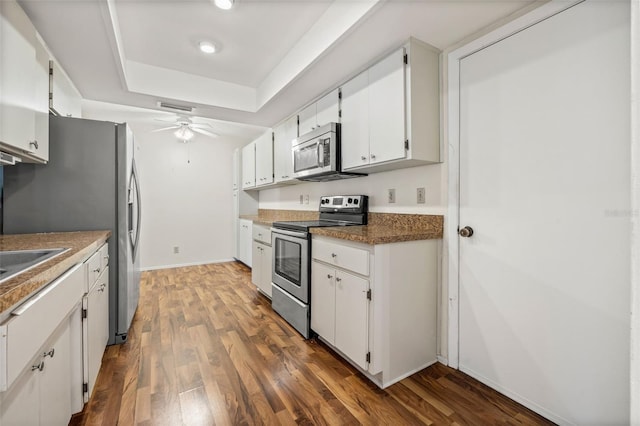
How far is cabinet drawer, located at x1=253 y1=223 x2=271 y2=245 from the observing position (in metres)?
3.13

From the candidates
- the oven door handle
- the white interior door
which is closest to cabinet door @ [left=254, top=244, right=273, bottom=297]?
the oven door handle

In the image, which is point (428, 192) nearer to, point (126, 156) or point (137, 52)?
point (126, 156)

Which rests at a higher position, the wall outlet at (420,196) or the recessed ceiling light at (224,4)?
the recessed ceiling light at (224,4)

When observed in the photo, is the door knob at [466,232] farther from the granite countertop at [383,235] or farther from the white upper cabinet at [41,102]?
the white upper cabinet at [41,102]

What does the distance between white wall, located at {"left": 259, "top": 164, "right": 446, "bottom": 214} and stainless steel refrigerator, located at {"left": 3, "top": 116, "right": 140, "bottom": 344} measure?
1.90 meters

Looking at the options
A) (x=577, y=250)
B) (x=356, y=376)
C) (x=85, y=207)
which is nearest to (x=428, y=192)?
(x=577, y=250)

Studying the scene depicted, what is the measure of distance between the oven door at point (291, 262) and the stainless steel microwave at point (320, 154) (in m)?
0.65

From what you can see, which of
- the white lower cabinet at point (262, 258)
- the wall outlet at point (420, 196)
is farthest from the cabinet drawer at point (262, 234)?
the wall outlet at point (420, 196)

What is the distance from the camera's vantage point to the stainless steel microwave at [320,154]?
2.53 m

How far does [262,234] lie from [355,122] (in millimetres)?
1658

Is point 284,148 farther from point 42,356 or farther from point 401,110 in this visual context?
point 42,356

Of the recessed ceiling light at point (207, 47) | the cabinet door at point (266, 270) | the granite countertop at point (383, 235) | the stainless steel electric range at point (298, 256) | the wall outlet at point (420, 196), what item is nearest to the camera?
the granite countertop at point (383, 235)

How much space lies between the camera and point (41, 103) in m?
1.81

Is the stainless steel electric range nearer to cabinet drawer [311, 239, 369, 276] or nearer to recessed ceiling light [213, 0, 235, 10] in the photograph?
cabinet drawer [311, 239, 369, 276]
